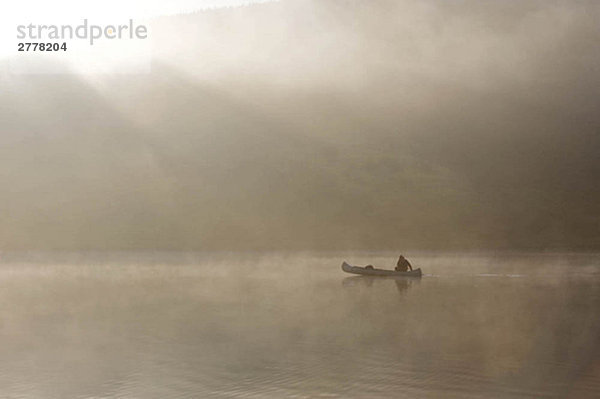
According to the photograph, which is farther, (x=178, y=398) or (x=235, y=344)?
(x=235, y=344)

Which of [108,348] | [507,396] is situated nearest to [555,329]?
[507,396]

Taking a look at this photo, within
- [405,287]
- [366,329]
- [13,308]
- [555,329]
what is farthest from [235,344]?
[405,287]

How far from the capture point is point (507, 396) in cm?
1209

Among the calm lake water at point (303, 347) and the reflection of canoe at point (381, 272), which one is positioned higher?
the reflection of canoe at point (381, 272)

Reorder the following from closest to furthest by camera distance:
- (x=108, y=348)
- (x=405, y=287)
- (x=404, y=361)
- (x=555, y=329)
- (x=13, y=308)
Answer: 1. (x=404, y=361)
2. (x=108, y=348)
3. (x=555, y=329)
4. (x=13, y=308)
5. (x=405, y=287)

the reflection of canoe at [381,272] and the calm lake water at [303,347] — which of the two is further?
the reflection of canoe at [381,272]

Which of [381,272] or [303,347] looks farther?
[381,272]

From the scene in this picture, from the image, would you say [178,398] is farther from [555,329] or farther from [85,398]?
[555,329]

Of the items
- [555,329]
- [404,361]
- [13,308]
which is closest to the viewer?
[404,361]

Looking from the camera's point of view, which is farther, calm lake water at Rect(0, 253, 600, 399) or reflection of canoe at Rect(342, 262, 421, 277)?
reflection of canoe at Rect(342, 262, 421, 277)

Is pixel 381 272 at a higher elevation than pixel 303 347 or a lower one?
higher

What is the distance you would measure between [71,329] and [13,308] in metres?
8.66

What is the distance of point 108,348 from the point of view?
18062 mm

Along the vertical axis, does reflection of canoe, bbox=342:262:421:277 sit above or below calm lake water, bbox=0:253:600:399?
above
